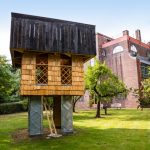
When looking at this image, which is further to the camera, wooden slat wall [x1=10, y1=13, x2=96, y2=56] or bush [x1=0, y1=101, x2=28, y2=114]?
bush [x1=0, y1=101, x2=28, y2=114]

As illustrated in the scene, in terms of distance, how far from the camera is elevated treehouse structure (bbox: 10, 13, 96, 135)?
16625 mm

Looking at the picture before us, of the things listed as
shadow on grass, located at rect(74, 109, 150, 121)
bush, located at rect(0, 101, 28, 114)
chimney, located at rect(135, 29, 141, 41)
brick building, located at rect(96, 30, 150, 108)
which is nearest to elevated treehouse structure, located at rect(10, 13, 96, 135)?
shadow on grass, located at rect(74, 109, 150, 121)

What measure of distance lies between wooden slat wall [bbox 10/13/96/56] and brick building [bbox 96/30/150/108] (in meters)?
32.5

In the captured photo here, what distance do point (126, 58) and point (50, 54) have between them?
3556 centimetres

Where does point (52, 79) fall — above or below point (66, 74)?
below

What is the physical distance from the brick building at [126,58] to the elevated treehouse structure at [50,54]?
32.4 m

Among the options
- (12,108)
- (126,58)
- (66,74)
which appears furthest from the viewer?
(126,58)

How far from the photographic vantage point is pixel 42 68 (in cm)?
1803

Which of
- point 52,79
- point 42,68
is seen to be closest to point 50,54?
point 42,68

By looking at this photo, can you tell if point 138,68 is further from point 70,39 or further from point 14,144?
point 14,144

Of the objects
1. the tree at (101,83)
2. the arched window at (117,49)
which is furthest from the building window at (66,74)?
the arched window at (117,49)

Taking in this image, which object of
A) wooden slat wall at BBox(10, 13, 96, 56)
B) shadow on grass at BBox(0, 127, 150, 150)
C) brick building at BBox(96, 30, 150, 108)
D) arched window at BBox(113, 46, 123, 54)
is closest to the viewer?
shadow on grass at BBox(0, 127, 150, 150)

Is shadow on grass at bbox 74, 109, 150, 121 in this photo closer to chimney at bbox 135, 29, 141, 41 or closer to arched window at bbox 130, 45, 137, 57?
arched window at bbox 130, 45, 137, 57

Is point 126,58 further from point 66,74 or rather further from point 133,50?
point 66,74
